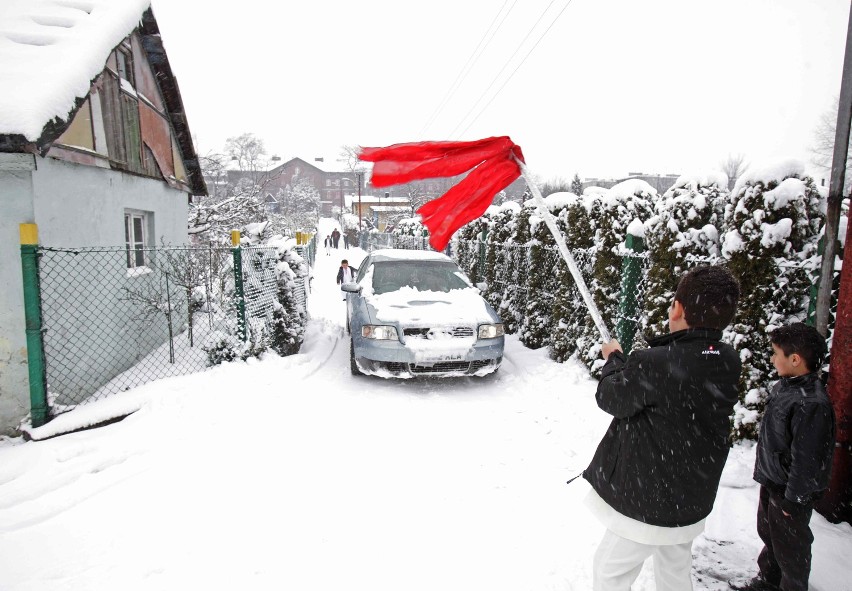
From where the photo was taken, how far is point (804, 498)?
86.1 inches

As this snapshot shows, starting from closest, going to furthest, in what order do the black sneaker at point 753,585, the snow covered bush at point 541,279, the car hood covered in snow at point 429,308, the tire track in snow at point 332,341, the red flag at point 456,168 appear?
the black sneaker at point 753,585 < the red flag at point 456,168 < the car hood covered in snow at point 429,308 < the tire track in snow at point 332,341 < the snow covered bush at point 541,279

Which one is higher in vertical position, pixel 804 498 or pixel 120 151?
pixel 120 151

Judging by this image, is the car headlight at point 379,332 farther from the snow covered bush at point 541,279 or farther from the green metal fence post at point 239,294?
the snow covered bush at point 541,279

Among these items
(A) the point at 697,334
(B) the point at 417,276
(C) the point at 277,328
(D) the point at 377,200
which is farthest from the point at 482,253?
(D) the point at 377,200

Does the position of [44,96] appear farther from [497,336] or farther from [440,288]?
[497,336]

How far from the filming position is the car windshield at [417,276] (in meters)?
6.84

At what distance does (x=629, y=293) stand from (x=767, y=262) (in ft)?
6.54

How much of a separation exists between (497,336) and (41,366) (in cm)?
487

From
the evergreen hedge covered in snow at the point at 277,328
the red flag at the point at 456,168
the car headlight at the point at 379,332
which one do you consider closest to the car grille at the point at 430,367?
the car headlight at the point at 379,332

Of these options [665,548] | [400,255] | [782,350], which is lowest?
[665,548]

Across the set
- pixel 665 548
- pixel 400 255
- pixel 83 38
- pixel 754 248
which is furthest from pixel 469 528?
pixel 83 38

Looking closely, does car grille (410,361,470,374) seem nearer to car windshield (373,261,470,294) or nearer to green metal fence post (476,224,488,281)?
car windshield (373,261,470,294)

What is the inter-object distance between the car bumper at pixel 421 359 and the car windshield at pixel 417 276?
1.17 metres

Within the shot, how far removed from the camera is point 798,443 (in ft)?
7.34
